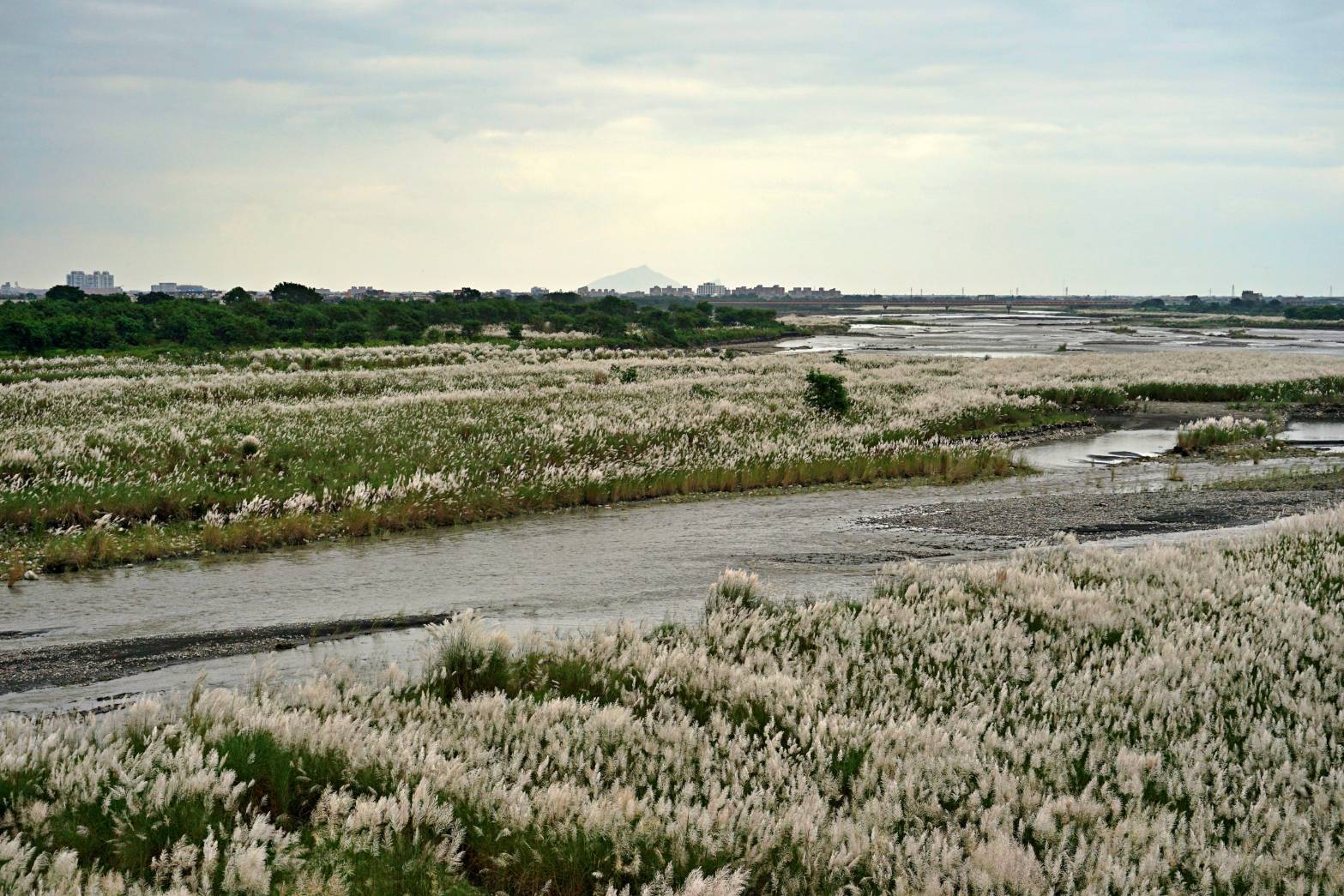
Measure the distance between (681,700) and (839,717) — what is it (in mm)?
1387

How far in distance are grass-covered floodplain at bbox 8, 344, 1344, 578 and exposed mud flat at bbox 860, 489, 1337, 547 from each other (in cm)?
424

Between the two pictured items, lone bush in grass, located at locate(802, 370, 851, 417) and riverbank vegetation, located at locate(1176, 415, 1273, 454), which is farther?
lone bush in grass, located at locate(802, 370, 851, 417)

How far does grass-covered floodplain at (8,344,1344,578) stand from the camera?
58.1ft

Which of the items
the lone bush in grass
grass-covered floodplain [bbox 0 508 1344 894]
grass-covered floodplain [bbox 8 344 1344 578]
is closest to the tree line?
grass-covered floodplain [bbox 8 344 1344 578]

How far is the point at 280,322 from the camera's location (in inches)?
3248

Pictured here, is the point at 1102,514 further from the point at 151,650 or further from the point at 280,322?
the point at 280,322

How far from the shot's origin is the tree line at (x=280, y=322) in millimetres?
63781

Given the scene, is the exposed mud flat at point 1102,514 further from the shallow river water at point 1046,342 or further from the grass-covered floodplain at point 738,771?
the shallow river water at point 1046,342

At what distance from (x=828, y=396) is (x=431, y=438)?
605 inches

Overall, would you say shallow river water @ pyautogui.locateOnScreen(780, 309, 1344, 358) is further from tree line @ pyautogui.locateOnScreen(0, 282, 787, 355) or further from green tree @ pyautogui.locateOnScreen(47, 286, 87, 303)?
green tree @ pyautogui.locateOnScreen(47, 286, 87, 303)

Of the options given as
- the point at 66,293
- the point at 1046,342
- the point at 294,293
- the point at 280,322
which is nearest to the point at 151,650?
the point at 280,322

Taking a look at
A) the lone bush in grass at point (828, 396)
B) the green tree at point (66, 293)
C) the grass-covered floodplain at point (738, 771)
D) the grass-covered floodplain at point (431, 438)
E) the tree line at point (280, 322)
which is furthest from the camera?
the green tree at point (66, 293)

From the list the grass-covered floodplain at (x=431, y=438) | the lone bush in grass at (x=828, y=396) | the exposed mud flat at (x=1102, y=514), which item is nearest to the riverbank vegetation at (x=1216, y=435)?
the grass-covered floodplain at (x=431, y=438)

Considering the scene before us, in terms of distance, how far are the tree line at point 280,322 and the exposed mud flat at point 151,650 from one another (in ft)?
189
